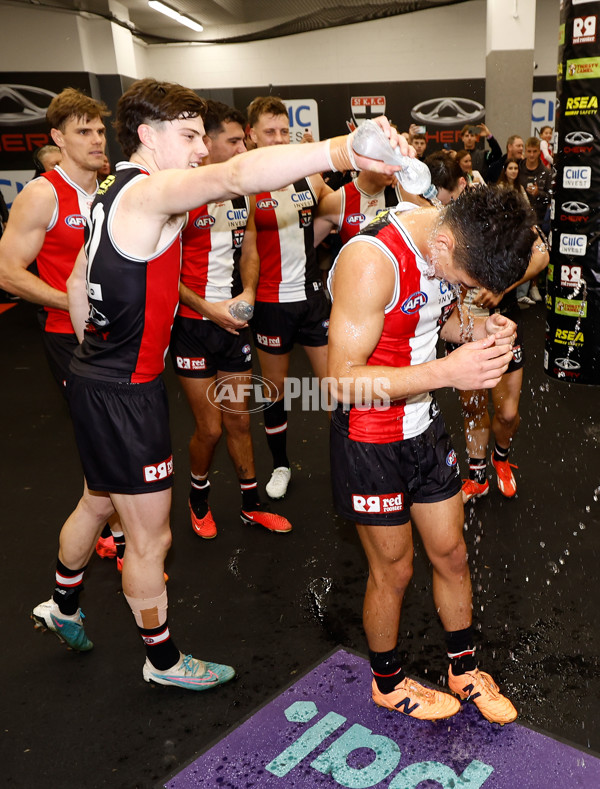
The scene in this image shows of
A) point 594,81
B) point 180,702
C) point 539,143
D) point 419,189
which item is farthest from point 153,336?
point 539,143

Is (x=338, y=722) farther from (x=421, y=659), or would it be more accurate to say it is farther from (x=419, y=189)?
(x=419, y=189)

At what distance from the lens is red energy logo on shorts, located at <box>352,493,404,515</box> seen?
1.91 m

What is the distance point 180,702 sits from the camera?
91.5 inches

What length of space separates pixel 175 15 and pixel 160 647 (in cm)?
1266

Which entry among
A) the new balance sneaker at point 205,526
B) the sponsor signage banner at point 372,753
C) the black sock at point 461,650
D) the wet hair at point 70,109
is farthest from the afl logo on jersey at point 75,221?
the black sock at point 461,650

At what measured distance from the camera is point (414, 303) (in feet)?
5.98

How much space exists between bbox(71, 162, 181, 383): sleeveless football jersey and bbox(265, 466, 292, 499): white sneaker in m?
1.65

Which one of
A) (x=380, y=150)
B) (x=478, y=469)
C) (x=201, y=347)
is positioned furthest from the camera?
(x=478, y=469)

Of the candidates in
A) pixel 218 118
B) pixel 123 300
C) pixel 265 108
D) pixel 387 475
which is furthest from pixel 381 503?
pixel 265 108

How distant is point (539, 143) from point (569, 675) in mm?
7114

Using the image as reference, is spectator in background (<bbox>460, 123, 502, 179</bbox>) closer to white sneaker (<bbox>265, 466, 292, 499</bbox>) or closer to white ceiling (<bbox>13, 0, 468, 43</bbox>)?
white ceiling (<bbox>13, 0, 468, 43</bbox>)

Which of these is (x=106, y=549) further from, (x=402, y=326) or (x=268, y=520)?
(x=402, y=326)

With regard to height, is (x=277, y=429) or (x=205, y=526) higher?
(x=277, y=429)

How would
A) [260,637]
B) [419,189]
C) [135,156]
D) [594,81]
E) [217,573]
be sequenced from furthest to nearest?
[594,81] → [217,573] → [260,637] → [135,156] → [419,189]
